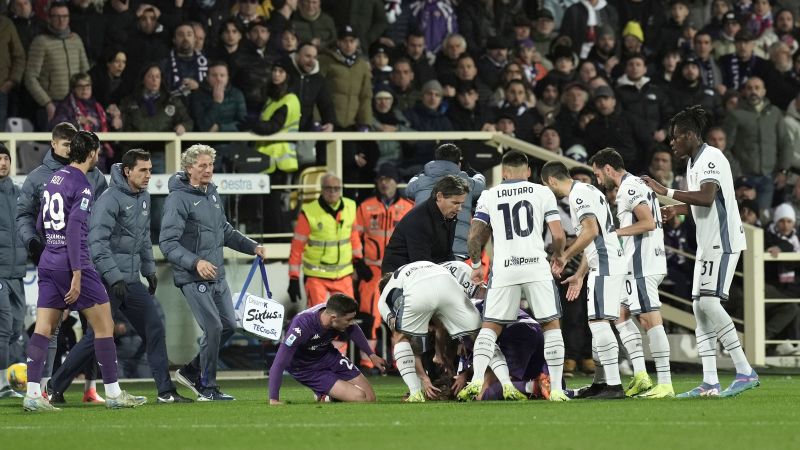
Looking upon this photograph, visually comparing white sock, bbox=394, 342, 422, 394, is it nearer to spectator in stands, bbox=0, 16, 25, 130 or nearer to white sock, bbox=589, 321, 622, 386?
white sock, bbox=589, 321, 622, 386

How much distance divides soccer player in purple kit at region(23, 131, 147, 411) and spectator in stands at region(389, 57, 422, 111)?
28.5 ft

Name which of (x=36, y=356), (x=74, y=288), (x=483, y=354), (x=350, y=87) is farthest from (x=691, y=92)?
(x=36, y=356)

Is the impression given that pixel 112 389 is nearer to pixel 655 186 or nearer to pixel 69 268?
pixel 69 268

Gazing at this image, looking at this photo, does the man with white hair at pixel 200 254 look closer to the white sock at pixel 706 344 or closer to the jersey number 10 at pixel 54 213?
the jersey number 10 at pixel 54 213

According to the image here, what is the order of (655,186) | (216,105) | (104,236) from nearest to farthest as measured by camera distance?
(655,186)
(104,236)
(216,105)

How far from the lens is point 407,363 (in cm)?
1297

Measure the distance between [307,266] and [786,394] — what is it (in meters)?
6.67

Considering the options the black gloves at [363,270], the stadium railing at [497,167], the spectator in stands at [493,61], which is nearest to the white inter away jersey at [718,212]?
the stadium railing at [497,167]

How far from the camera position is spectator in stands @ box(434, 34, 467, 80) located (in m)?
21.6

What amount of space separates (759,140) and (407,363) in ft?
34.3

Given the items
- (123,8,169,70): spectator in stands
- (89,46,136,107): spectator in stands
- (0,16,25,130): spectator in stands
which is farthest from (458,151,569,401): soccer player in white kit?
(0,16,25,130): spectator in stands

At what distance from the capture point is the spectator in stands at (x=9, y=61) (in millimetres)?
18594

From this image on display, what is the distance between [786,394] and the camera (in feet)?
44.9

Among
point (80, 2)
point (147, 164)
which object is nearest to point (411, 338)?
point (147, 164)
